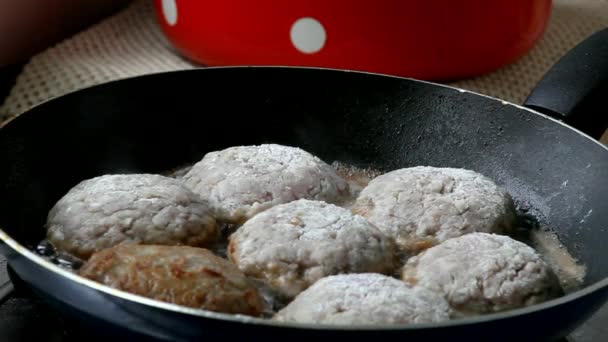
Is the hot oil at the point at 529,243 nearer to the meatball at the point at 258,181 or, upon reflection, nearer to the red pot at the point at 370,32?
the meatball at the point at 258,181

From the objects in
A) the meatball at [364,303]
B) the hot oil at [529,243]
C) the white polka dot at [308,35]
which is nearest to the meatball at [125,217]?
the hot oil at [529,243]

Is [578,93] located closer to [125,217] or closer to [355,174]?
[355,174]

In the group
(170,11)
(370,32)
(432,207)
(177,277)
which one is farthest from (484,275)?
(170,11)

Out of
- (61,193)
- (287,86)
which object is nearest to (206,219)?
(61,193)

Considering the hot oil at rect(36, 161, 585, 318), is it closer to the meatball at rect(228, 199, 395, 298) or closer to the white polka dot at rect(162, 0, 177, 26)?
the meatball at rect(228, 199, 395, 298)

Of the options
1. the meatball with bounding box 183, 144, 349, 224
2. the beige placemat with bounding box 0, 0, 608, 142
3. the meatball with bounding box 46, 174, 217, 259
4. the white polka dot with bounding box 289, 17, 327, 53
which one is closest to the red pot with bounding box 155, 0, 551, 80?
the white polka dot with bounding box 289, 17, 327, 53
